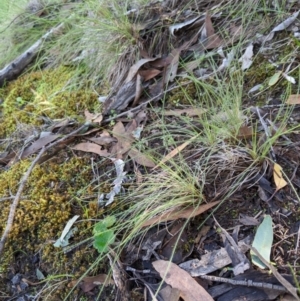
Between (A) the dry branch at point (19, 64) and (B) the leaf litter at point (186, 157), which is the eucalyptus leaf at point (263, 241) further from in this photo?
(A) the dry branch at point (19, 64)

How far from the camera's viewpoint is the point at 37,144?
1710 mm

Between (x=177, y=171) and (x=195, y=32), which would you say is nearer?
(x=177, y=171)

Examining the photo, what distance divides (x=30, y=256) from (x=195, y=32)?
1242mm

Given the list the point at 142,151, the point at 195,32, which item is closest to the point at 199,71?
the point at 195,32

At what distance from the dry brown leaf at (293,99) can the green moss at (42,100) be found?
0.85 meters

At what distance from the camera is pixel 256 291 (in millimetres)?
1022

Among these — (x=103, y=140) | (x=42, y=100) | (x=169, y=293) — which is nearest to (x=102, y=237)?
(x=169, y=293)

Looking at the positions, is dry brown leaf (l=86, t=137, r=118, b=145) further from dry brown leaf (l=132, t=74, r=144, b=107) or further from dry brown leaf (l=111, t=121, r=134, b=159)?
dry brown leaf (l=132, t=74, r=144, b=107)

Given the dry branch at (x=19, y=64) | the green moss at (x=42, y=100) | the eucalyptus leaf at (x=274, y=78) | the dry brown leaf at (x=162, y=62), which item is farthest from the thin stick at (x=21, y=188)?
the dry branch at (x=19, y=64)

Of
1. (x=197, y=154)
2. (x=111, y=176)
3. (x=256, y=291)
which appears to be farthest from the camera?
(x=111, y=176)

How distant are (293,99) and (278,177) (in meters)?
0.34

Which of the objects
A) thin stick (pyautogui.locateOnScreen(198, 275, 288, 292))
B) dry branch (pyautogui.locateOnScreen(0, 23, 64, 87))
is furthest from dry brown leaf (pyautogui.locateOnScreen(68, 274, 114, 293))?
dry branch (pyautogui.locateOnScreen(0, 23, 64, 87))

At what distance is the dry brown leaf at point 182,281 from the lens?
1.07 metres

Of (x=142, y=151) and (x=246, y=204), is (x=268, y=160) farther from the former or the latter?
(x=142, y=151)
